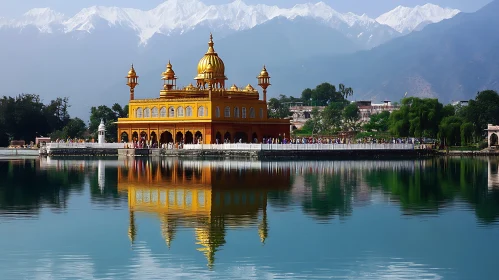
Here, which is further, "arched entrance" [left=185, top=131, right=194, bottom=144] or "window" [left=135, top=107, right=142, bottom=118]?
"window" [left=135, top=107, right=142, bottom=118]

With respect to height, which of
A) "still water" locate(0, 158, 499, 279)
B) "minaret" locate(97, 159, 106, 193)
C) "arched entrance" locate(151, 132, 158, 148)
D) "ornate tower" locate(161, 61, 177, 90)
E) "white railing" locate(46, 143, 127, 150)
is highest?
"ornate tower" locate(161, 61, 177, 90)

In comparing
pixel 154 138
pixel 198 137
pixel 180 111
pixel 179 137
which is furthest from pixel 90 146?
pixel 198 137

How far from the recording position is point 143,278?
55.6 ft

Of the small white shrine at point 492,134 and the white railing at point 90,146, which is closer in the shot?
the white railing at point 90,146

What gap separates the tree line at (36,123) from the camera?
84.4 meters

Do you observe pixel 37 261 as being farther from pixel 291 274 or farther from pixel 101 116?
pixel 101 116

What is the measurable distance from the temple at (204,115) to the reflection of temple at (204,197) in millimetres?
18700

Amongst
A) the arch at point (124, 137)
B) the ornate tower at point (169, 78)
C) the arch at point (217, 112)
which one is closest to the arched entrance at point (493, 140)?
the arch at point (217, 112)

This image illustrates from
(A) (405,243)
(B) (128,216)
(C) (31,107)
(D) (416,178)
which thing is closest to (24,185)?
(B) (128,216)

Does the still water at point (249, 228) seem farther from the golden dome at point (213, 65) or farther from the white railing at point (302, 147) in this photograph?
the golden dome at point (213, 65)

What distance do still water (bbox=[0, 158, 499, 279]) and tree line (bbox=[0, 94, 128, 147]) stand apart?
4607cm

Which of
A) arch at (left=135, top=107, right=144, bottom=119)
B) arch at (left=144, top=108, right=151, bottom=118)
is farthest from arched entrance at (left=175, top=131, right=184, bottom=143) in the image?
arch at (left=135, top=107, right=144, bottom=119)

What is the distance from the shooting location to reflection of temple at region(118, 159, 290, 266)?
22641 mm

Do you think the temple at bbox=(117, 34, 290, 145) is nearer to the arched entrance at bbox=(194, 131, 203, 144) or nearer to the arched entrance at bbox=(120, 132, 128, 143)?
the arched entrance at bbox=(194, 131, 203, 144)
